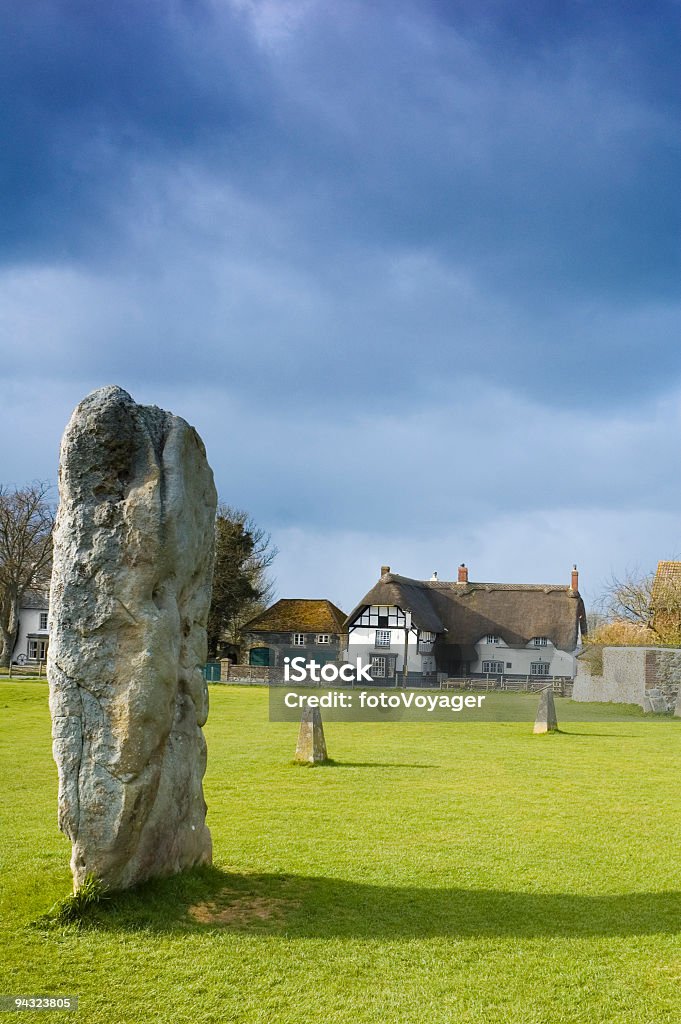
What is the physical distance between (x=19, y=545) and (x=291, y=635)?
18.5 meters

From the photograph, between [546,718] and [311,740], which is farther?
[546,718]

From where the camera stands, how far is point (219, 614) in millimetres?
58281

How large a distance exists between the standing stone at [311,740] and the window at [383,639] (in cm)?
4150

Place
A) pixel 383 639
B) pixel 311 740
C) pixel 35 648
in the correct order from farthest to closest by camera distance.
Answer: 1. pixel 35 648
2. pixel 383 639
3. pixel 311 740

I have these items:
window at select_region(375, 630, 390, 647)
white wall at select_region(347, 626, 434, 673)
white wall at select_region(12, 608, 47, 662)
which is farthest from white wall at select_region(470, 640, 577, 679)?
white wall at select_region(12, 608, 47, 662)

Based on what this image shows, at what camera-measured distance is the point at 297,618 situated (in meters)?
62.0

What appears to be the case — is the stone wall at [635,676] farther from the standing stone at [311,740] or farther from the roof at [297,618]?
the roof at [297,618]

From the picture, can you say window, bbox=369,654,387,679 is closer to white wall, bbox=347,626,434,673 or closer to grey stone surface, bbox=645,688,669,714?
white wall, bbox=347,626,434,673

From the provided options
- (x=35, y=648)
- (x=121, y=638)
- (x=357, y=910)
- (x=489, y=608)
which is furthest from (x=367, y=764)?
(x=35, y=648)

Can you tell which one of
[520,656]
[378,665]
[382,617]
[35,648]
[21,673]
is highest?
[382,617]

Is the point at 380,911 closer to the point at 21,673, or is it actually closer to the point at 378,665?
the point at 21,673

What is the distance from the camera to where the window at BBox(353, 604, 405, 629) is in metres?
57.6

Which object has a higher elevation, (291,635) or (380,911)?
(291,635)

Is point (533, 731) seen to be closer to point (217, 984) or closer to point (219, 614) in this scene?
point (217, 984)
